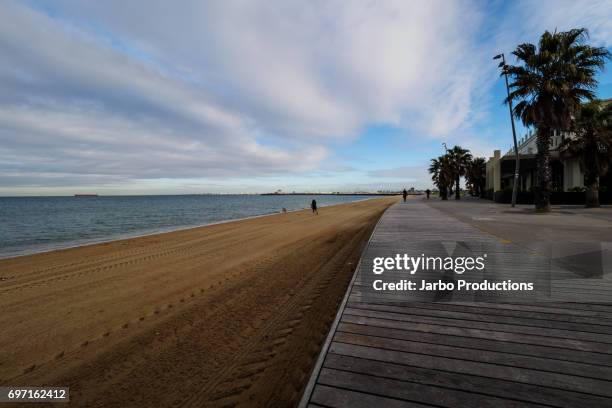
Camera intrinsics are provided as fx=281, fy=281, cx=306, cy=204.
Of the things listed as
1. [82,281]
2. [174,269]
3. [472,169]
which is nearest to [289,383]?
[174,269]

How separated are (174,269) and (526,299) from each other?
8.96 meters

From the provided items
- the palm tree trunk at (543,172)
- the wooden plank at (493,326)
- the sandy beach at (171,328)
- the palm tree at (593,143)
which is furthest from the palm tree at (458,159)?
the wooden plank at (493,326)

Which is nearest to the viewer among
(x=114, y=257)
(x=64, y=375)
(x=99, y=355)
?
(x=64, y=375)

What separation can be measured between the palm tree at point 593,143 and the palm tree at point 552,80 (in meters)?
6.12

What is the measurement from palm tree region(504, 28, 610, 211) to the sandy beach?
56.6 ft

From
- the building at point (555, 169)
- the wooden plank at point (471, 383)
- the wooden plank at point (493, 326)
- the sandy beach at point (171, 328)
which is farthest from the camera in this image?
the building at point (555, 169)

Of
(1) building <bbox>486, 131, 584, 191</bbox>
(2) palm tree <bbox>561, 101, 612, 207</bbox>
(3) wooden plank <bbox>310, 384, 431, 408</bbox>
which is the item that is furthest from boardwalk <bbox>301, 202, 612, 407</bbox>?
(1) building <bbox>486, 131, 584, 191</bbox>

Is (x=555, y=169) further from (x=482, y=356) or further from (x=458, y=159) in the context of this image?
(x=482, y=356)

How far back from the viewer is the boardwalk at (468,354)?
2.26 m

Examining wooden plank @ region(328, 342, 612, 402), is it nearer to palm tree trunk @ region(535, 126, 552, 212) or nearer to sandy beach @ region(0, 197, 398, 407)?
sandy beach @ region(0, 197, 398, 407)

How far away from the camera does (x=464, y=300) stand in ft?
13.6

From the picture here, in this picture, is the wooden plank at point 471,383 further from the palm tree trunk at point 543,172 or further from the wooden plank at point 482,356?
the palm tree trunk at point 543,172

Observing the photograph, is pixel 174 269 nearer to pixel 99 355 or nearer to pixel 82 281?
pixel 82 281

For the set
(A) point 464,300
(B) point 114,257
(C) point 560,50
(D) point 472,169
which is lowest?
(B) point 114,257
